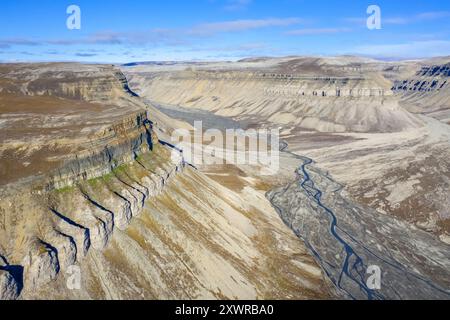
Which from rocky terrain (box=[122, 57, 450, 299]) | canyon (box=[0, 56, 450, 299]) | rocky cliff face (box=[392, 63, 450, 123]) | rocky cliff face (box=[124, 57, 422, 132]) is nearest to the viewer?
canyon (box=[0, 56, 450, 299])

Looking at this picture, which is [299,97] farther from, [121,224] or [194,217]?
[121,224]

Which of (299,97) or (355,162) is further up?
(299,97)

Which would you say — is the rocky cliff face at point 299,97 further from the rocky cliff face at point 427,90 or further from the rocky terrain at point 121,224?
the rocky terrain at point 121,224

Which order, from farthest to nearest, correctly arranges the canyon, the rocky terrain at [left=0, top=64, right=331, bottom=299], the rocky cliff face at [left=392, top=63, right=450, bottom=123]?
the rocky cliff face at [left=392, top=63, right=450, bottom=123] → the canyon → the rocky terrain at [left=0, top=64, right=331, bottom=299]

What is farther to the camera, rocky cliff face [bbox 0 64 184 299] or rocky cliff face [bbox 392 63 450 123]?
rocky cliff face [bbox 392 63 450 123]

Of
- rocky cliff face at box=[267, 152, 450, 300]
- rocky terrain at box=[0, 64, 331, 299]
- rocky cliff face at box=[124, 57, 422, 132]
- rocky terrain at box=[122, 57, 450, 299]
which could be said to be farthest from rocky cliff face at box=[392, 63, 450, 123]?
rocky terrain at box=[0, 64, 331, 299]

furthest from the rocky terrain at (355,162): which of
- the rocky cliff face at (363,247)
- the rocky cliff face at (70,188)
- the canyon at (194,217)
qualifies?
the rocky cliff face at (70,188)

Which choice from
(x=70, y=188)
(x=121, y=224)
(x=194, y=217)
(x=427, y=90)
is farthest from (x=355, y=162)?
(x=427, y=90)

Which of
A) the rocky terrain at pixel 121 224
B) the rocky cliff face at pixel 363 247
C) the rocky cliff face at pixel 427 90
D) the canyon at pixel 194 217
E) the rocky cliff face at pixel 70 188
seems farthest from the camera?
the rocky cliff face at pixel 427 90

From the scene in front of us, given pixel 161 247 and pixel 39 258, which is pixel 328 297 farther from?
pixel 39 258

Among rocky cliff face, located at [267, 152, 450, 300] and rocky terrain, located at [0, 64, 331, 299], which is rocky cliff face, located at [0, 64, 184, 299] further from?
rocky cliff face, located at [267, 152, 450, 300]

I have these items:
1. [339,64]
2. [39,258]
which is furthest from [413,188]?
[339,64]
